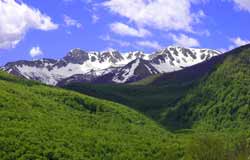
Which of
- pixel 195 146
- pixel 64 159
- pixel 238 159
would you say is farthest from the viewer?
pixel 64 159

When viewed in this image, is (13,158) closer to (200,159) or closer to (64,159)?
(64,159)

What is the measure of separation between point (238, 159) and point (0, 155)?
223 feet

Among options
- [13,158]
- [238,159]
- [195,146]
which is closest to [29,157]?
[13,158]

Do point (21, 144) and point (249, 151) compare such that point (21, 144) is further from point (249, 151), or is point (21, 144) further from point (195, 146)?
point (249, 151)

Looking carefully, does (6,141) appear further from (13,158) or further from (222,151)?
(222,151)

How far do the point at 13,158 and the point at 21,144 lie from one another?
1095 centimetres

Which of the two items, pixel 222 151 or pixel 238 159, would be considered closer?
pixel 238 159

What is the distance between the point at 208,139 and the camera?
188 metres

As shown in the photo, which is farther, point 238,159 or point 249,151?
point 249,151

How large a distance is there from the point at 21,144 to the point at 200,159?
185 ft

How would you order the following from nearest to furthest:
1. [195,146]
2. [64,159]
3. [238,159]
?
[238,159] < [195,146] < [64,159]

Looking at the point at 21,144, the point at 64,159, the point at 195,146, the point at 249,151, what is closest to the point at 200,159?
the point at 195,146

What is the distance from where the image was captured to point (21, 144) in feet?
651

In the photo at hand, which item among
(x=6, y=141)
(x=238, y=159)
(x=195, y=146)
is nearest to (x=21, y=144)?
(x=6, y=141)
